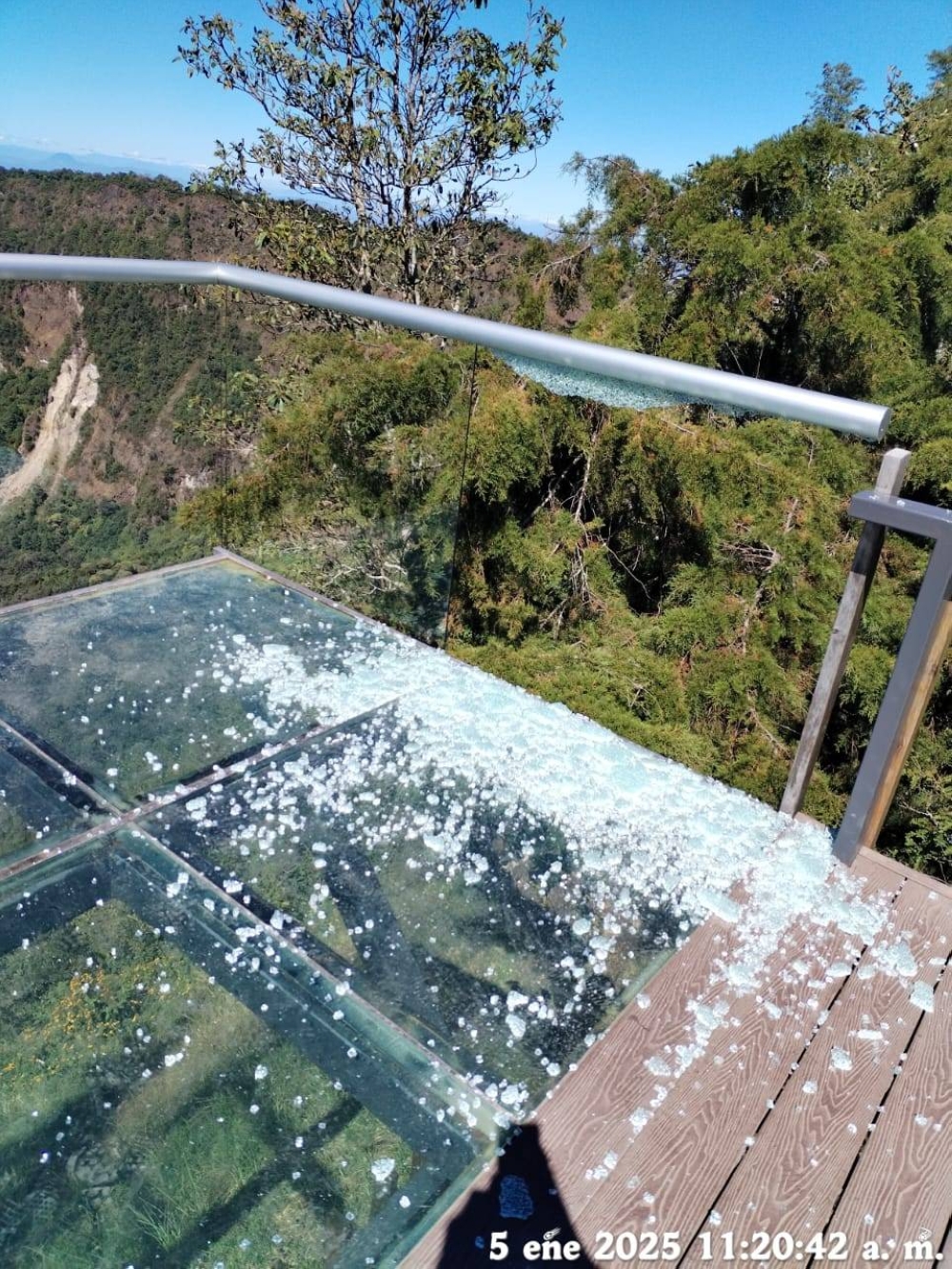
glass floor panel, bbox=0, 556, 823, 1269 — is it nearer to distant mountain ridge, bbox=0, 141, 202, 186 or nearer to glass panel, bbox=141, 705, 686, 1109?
glass panel, bbox=141, 705, 686, 1109

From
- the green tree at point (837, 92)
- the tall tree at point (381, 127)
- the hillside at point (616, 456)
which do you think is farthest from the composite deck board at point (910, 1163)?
the green tree at point (837, 92)

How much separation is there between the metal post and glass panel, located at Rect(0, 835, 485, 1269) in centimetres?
102

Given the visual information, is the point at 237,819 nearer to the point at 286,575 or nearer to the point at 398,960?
the point at 398,960

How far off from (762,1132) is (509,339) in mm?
1668

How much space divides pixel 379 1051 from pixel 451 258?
7333 mm

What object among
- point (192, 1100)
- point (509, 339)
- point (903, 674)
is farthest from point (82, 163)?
point (192, 1100)

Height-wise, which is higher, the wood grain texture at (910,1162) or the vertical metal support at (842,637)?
the vertical metal support at (842,637)

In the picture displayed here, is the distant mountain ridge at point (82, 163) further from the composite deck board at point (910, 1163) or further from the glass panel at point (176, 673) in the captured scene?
the composite deck board at point (910, 1163)

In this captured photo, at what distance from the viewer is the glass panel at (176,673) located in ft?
6.37

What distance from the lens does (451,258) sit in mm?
7492

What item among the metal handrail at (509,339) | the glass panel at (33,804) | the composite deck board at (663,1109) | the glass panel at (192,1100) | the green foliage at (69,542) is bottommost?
the glass panel at (192,1100)

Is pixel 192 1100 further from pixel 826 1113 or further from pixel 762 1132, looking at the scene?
pixel 826 1113

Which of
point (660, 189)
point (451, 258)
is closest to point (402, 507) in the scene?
point (660, 189)

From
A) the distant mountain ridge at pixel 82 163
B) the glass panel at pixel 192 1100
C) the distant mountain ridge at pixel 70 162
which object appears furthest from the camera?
the distant mountain ridge at pixel 70 162
